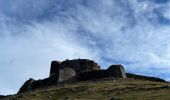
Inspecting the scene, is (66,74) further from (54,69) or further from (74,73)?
(54,69)

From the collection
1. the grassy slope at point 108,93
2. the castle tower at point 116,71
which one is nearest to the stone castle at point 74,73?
the castle tower at point 116,71

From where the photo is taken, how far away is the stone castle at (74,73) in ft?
324

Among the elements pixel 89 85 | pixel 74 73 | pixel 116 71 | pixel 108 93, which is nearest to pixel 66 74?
pixel 74 73

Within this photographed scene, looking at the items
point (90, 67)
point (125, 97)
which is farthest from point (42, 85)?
point (125, 97)

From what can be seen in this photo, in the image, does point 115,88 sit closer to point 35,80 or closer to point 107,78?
point 107,78

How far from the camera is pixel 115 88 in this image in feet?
247

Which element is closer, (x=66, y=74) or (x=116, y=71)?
(x=116, y=71)

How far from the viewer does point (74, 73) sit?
339 feet

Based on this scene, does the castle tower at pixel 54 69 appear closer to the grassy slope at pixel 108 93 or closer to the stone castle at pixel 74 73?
the stone castle at pixel 74 73

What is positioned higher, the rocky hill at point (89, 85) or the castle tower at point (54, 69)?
the castle tower at point (54, 69)

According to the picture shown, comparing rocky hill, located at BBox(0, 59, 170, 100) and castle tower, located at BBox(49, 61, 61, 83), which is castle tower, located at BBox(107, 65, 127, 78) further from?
castle tower, located at BBox(49, 61, 61, 83)

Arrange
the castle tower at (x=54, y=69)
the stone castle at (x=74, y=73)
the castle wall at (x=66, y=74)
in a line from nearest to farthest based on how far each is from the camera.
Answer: the stone castle at (x=74, y=73) → the castle wall at (x=66, y=74) → the castle tower at (x=54, y=69)

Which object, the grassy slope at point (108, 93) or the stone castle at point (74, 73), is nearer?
the grassy slope at point (108, 93)

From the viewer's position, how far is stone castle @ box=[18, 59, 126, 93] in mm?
98750
